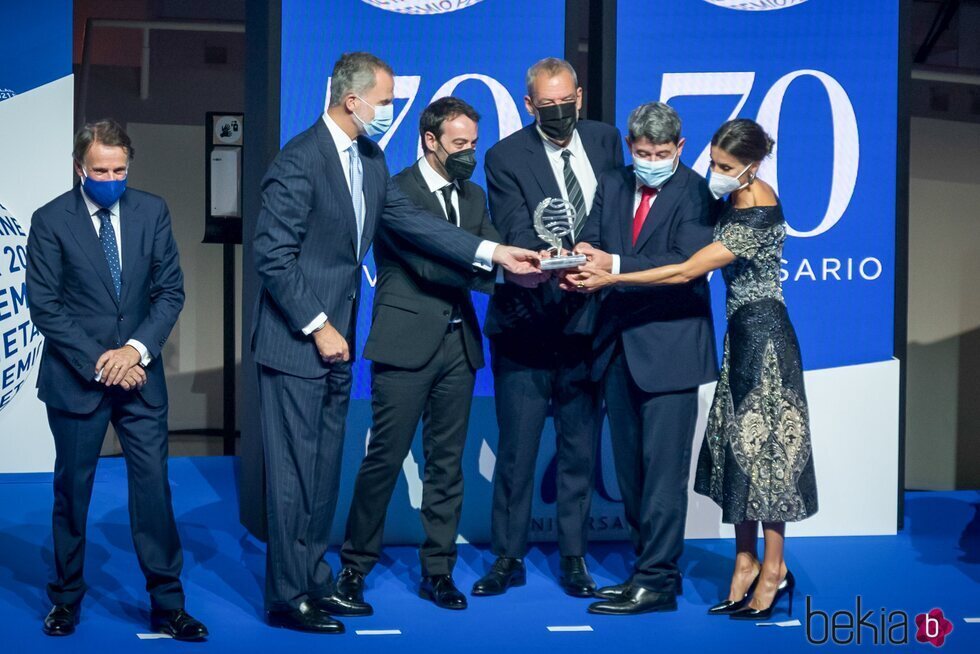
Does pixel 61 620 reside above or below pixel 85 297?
below

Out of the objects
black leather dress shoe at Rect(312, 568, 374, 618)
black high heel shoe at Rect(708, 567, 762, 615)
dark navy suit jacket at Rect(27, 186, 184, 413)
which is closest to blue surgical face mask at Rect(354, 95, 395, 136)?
dark navy suit jacket at Rect(27, 186, 184, 413)

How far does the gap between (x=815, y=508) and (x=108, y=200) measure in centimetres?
235

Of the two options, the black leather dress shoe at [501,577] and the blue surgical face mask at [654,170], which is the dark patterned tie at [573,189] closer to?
the blue surgical face mask at [654,170]

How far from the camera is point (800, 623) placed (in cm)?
397

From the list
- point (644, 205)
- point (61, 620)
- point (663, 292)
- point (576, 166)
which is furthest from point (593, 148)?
point (61, 620)

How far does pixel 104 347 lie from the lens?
149 inches

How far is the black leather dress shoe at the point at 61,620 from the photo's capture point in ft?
12.5

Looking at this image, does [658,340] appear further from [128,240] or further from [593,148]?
[128,240]

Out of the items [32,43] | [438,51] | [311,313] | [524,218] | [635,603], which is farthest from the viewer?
[32,43]

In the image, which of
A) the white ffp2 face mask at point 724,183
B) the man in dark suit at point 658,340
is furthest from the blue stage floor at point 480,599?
the white ffp2 face mask at point 724,183

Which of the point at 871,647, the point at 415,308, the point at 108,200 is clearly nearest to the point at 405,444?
the point at 415,308

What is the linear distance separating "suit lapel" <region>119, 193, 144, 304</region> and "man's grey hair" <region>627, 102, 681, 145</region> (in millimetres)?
1547

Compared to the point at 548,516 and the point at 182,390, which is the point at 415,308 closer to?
the point at 548,516

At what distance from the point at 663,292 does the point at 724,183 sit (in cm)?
43
